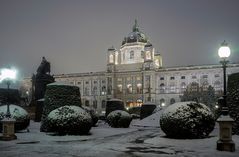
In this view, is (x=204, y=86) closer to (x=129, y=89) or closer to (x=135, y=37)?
(x=129, y=89)

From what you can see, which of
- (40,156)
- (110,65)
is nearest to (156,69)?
(110,65)

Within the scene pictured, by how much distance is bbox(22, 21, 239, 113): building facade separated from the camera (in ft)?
332

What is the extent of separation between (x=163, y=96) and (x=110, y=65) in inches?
867

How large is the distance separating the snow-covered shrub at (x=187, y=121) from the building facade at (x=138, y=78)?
8153 centimetres

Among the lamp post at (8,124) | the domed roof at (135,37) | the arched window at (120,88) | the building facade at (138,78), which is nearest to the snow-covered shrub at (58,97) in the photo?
the lamp post at (8,124)

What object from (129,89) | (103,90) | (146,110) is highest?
(129,89)

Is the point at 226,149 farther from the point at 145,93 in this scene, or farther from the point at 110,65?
the point at 110,65

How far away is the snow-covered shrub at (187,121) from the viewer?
15.6m

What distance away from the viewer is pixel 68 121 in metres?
17.6

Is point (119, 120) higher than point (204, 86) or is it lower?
lower

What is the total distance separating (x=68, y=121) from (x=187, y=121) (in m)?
6.19

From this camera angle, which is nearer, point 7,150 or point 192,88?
point 7,150

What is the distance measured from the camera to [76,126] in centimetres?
1758

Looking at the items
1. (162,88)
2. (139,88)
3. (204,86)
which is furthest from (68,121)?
(139,88)
